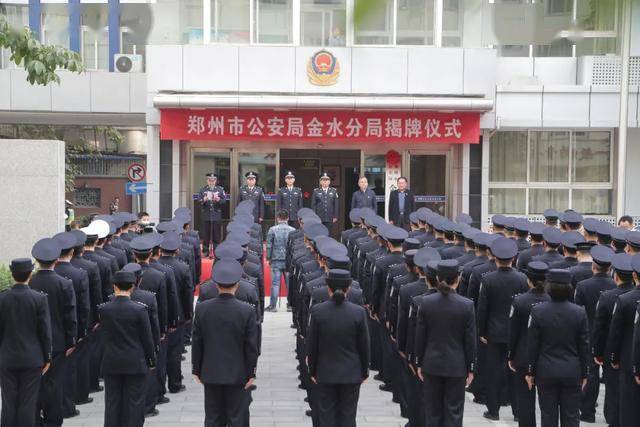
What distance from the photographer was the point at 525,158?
1970 centimetres

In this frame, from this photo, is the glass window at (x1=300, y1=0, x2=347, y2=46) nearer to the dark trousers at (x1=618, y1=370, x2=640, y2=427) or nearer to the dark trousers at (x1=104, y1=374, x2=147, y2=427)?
the dark trousers at (x1=104, y1=374, x2=147, y2=427)

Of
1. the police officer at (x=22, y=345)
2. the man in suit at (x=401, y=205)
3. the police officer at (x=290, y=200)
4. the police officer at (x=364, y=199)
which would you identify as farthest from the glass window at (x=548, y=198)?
the police officer at (x=22, y=345)

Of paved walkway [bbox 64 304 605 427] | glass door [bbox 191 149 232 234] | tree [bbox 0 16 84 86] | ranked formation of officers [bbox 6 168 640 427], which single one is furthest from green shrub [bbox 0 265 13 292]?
glass door [bbox 191 149 232 234]

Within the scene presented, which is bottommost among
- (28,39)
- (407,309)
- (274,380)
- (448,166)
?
(274,380)

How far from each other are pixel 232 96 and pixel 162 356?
9777mm

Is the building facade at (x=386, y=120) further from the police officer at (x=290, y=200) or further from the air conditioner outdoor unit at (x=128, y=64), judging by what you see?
the police officer at (x=290, y=200)

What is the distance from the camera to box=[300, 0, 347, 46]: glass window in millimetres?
1409

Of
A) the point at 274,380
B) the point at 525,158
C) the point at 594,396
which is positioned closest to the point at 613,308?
the point at 594,396

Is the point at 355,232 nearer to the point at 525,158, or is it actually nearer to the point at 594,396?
the point at 594,396

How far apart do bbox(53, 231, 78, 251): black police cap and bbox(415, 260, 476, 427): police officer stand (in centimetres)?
367

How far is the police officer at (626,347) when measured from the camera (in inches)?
279

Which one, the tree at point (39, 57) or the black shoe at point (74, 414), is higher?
the tree at point (39, 57)

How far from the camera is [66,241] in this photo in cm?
825

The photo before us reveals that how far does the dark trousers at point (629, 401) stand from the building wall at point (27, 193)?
1001 centimetres
